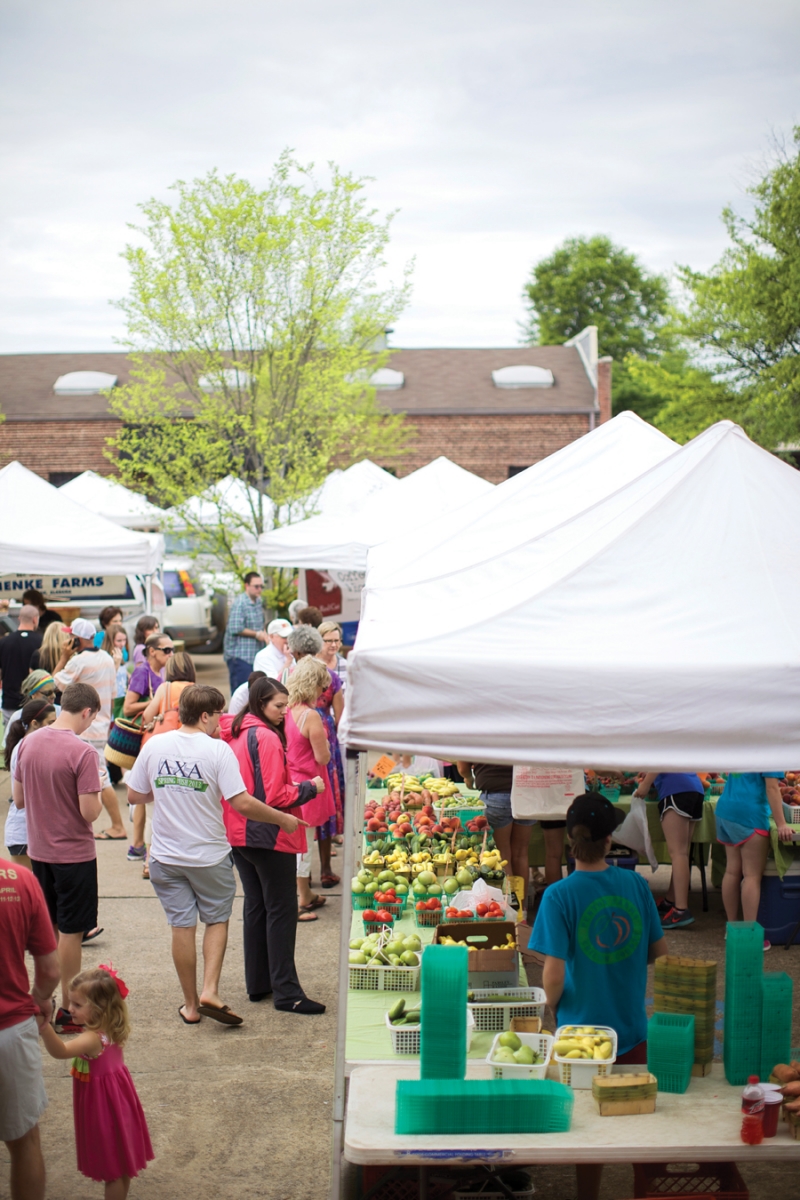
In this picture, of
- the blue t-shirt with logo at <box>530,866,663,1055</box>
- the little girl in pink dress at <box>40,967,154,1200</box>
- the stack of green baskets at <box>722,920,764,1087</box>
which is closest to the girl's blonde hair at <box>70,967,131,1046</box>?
the little girl in pink dress at <box>40,967,154,1200</box>

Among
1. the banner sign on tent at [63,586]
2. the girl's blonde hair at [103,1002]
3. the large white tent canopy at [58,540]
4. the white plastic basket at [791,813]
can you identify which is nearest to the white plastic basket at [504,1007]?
the girl's blonde hair at [103,1002]

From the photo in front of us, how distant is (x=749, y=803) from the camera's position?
20.8ft

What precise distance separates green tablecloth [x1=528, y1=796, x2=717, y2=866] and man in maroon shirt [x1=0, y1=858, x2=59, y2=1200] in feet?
14.4

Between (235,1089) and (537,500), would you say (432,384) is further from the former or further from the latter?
(235,1089)

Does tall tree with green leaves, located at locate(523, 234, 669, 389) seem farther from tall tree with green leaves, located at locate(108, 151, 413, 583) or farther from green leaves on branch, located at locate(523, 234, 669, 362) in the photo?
tall tree with green leaves, located at locate(108, 151, 413, 583)

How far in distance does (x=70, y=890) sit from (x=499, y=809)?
2749 mm

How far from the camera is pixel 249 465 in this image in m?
16.5

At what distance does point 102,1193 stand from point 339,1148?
1.27m

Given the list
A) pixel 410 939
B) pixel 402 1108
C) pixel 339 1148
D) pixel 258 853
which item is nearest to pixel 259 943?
pixel 258 853

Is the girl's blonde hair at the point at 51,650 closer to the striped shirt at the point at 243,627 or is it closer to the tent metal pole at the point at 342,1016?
the striped shirt at the point at 243,627

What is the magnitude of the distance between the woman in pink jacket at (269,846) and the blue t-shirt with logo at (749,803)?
2586 millimetres

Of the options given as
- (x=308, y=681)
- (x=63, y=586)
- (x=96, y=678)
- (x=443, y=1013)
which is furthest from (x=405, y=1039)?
(x=63, y=586)

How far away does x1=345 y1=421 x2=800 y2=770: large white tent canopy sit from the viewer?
312 cm

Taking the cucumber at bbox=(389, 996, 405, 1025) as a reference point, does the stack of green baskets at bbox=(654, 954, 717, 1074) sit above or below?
above
